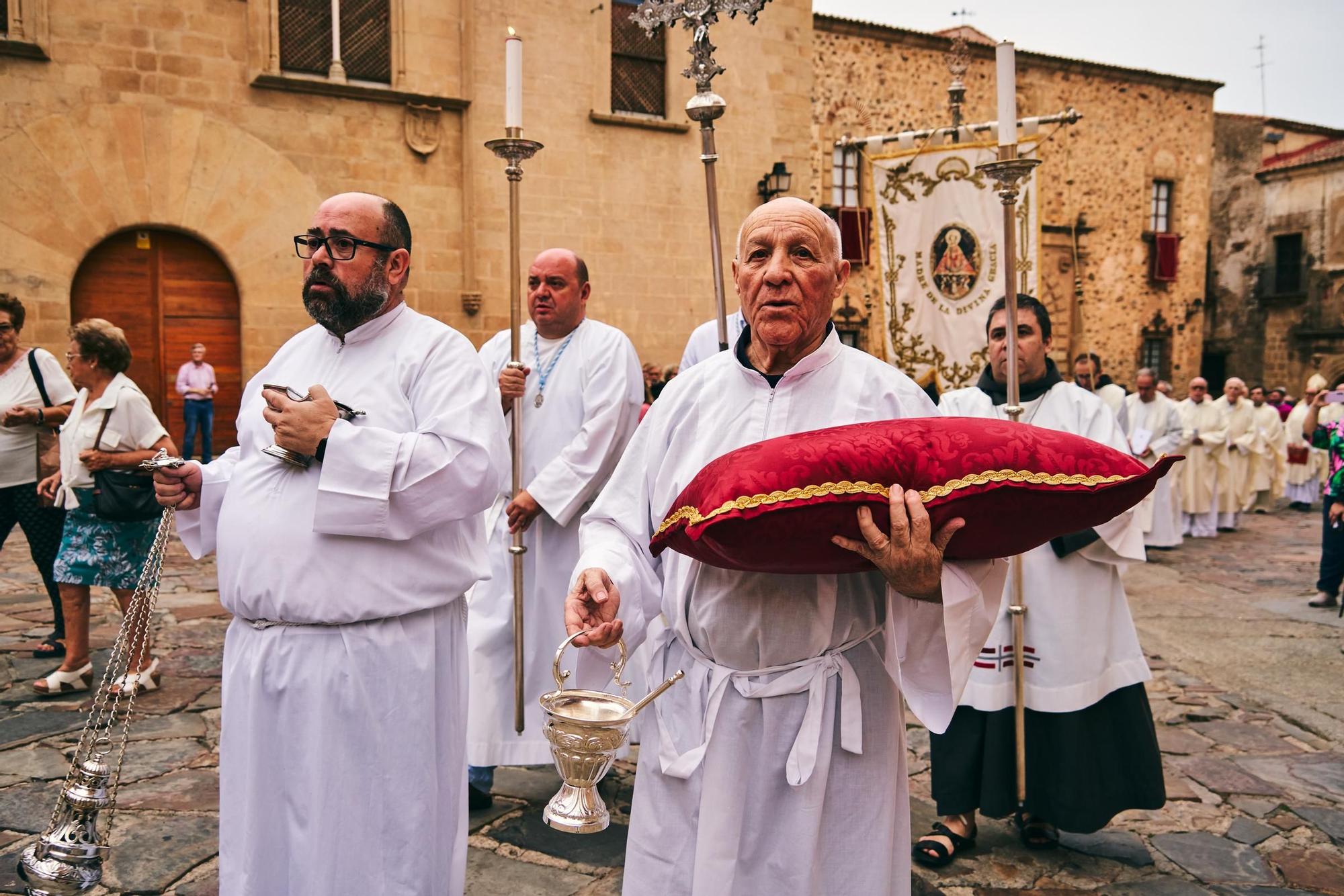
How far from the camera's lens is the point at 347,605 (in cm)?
258

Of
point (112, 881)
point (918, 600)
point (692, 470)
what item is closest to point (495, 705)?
point (112, 881)

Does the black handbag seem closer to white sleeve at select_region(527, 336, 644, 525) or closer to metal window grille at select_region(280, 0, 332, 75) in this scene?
white sleeve at select_region(527, 336, 644, 525)

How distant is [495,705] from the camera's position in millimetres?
4223

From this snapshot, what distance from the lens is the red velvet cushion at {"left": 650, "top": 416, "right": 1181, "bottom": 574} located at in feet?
6.03

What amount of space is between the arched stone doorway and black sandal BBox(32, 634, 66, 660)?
22.0 feet

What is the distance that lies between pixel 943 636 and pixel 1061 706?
1.81 m

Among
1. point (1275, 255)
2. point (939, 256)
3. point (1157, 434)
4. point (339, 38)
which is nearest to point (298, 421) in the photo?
point (939, 256)

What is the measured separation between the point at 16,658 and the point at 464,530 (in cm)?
460

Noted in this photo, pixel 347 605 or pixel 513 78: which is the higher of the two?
pixel 513 78

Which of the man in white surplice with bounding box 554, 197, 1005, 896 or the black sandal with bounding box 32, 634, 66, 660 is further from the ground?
the man in white surplice with bounding box 554, 197, 1005, 896

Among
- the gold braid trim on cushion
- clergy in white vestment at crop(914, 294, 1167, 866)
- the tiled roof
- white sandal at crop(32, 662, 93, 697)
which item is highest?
the tiled roof

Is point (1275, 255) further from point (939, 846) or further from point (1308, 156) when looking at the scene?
point (939, 846)

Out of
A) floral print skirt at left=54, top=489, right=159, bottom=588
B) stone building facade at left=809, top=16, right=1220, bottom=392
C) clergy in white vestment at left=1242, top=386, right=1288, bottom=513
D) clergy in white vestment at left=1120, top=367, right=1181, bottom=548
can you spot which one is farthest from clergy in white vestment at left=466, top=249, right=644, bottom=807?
stone building facade at left=809, top=16, right=1220, bottom=392

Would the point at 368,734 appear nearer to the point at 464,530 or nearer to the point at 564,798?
the point at 464,530
